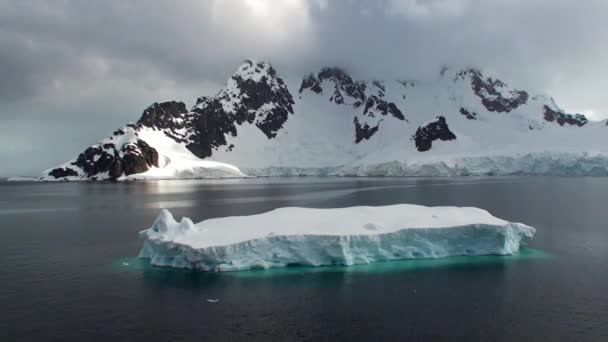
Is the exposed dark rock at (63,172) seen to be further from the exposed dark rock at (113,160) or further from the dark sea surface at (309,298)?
the dark sea surface at (309,298)

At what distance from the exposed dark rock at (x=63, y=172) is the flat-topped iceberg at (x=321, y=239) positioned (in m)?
171

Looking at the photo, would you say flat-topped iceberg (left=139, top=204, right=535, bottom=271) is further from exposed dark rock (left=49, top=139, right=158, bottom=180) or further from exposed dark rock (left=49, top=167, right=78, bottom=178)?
exposed dark rock (left=49, top=167, right=78, bottom=178)

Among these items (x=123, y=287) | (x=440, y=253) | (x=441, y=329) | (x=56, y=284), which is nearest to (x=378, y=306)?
(x=441, y=329)

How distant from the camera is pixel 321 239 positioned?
28328 millimetres

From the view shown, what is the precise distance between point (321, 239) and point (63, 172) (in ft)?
602

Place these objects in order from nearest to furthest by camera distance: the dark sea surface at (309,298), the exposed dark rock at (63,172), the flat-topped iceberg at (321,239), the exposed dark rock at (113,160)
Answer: the dark sea surface at (309,298), the flat-topped iceberg at (321,239), the exposed dark rock at (113,160), the exposed dark rock at (63,172)

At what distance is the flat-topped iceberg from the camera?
27.6 metres

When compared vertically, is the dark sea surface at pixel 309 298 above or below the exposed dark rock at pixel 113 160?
below

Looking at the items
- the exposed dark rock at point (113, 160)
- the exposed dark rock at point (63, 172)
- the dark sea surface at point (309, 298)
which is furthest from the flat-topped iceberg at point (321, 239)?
the exposed dark rock at point (63, 172)

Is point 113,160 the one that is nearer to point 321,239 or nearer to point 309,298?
point 321,239

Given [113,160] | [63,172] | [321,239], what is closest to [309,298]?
[321,239]

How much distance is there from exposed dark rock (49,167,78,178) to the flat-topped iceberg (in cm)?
17074

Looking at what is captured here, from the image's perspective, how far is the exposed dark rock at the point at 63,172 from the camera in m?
181

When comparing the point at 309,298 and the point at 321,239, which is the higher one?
the point at 321,239
